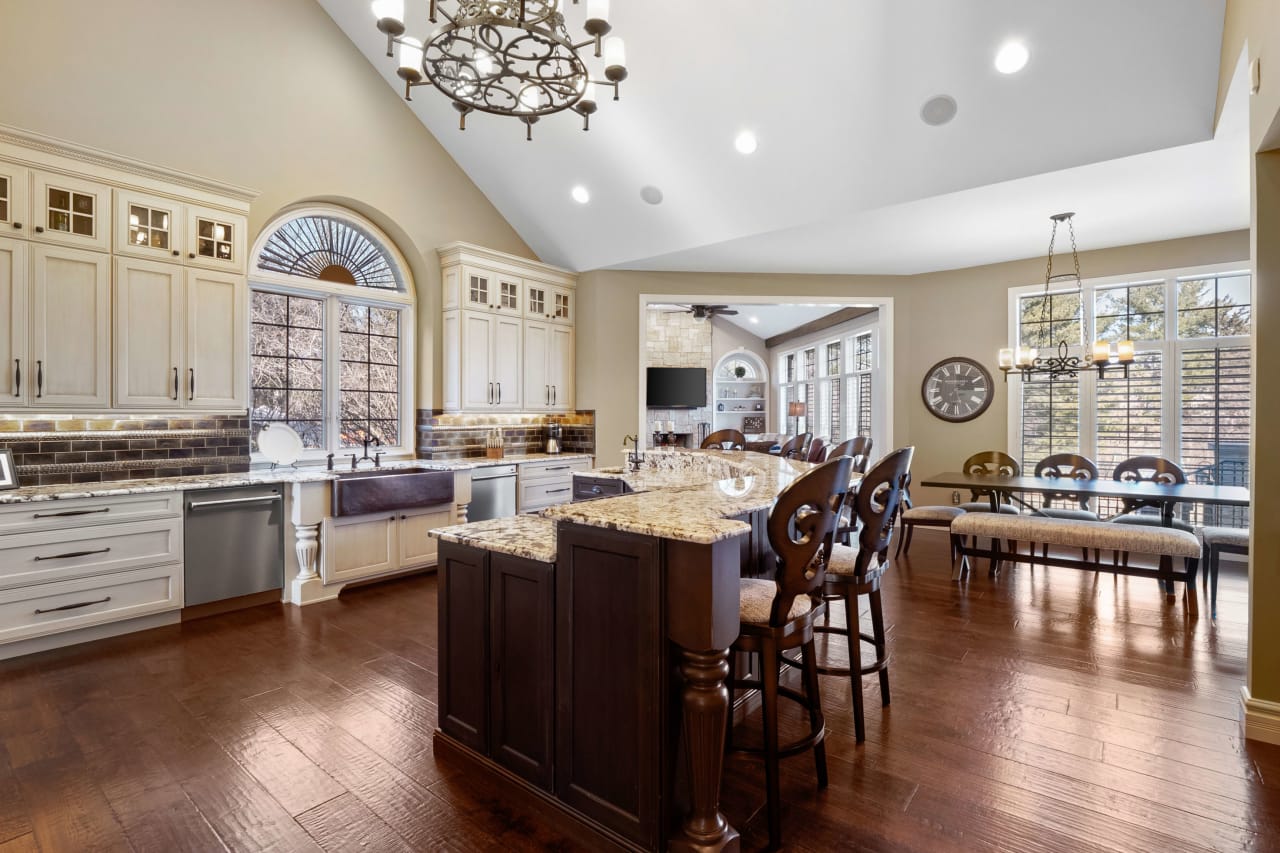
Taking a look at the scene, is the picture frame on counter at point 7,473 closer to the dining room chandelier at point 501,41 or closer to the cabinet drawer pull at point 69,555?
the cabinet drawer pull at point 69,555

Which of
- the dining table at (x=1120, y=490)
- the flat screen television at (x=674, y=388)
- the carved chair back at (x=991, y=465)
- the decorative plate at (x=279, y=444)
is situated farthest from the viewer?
the flat screen television at (x=674, y=388)

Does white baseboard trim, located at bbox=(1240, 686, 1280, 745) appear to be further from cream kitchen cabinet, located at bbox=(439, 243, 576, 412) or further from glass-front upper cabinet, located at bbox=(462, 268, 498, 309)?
glass-front upper cabinet, located at bbox=(462, 268, 498, 309)

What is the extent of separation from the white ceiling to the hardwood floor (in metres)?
2.97

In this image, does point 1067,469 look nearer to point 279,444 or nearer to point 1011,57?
point 1011,57

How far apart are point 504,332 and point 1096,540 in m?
5.08

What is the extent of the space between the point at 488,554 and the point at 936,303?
20.2ft

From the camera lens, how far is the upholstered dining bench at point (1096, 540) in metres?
4.04

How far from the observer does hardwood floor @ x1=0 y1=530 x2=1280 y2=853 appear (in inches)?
73.6

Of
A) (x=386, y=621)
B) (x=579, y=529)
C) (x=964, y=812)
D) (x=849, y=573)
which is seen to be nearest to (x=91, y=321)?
(x=386, y=621)

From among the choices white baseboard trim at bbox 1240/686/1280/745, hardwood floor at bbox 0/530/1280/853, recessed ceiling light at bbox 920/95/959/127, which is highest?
recessed ceiling light at bbox 920/95/959/127

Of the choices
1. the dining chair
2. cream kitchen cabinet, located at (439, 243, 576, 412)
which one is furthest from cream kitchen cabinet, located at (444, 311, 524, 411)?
the dining chair

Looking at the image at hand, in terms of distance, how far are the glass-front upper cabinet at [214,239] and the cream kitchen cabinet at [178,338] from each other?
86 mm

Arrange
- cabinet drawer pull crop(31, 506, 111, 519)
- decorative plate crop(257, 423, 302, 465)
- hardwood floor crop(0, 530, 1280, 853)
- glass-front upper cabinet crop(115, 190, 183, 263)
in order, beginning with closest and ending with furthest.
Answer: hardwood floor crop(0, 530, 1280, 853) < cabinet drawer pull crop(31, 506, 111, 519) < glass-front upper cabinet crop(115, 190, 183, 263) < decorative plate crop(257, 423, 302, 465)

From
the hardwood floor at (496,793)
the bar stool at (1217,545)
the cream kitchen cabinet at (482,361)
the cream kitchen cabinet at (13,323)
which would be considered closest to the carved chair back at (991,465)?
the bar stool at (1217,545)
